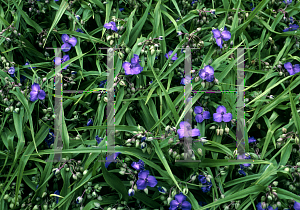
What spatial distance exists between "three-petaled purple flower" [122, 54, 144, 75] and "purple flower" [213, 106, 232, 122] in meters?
0.38

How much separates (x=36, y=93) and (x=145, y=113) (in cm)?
49

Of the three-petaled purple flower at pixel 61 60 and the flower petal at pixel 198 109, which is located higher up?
the three-petaled purple flower at pixel 61 60

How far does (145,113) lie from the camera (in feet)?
3.93

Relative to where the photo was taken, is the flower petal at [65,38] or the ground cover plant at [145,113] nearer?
the ground cover plant at [145,113]

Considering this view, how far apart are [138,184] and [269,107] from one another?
2.23ft

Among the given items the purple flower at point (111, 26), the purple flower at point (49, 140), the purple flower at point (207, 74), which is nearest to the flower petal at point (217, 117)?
the purple flower at point (207, 74)

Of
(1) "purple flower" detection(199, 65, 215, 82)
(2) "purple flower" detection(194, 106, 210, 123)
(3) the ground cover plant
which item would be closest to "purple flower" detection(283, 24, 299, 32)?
(3) the ground cover plant

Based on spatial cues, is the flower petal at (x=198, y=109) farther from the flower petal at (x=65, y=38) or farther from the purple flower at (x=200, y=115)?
the flower petal at (x=65, y=38)

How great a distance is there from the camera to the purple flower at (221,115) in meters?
1.14

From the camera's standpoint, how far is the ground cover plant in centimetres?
106

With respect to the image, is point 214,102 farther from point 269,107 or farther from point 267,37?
point 267,37

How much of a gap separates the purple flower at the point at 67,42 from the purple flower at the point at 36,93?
0.86 ft

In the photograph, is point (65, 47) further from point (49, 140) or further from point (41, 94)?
point (49, 140)

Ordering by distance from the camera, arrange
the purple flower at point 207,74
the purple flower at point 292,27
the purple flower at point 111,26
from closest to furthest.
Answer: the purple flower at point 207,74, the purple flower at point 111,26, the purple flower at point 292,27
